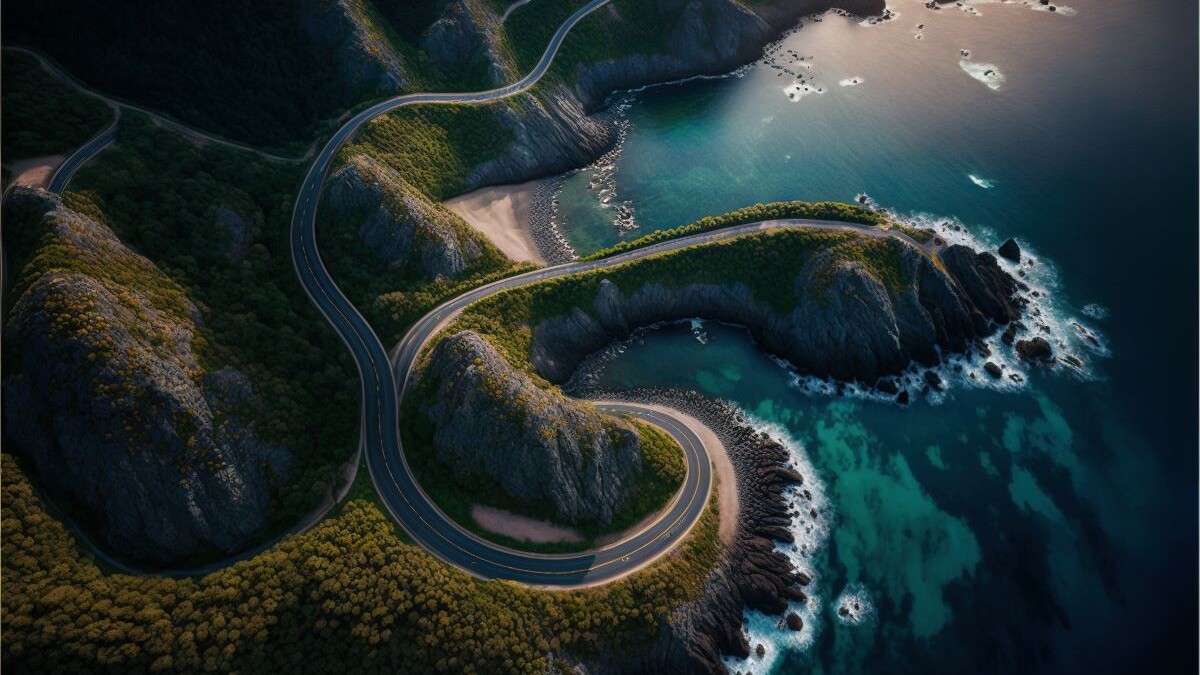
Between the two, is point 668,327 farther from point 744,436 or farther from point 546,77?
point 546,77

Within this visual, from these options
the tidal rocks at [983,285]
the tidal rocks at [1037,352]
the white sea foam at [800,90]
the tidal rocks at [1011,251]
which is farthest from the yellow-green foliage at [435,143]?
the tidal rocks at [1037,352]

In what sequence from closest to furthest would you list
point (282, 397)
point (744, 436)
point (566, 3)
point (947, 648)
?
point (947, 648)
point (282, 397)
point (744, 436)
point (566, 3)

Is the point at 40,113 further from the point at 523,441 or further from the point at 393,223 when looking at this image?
the point at 523,441

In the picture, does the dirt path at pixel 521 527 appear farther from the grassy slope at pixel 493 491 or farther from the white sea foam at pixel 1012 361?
the white sea foam at pixel 1012 361

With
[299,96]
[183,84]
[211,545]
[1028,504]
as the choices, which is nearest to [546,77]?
[299,96]

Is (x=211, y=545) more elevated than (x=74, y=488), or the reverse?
(x=74, y=488)

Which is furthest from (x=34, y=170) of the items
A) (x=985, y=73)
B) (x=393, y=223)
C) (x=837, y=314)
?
(x=985, y=73)
